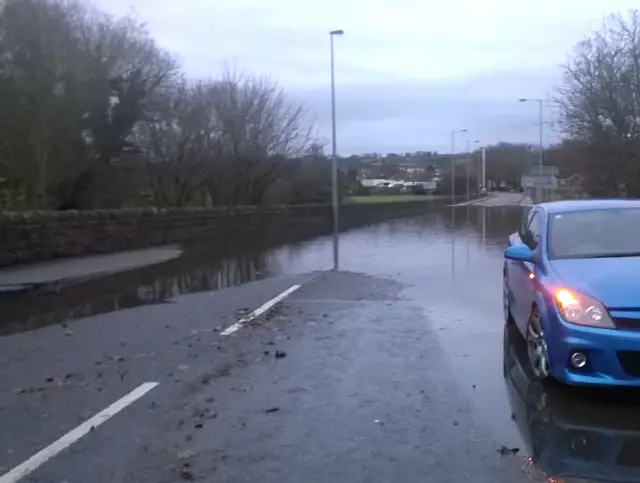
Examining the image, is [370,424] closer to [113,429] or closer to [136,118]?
[113,429]

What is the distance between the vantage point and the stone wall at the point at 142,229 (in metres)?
20.9

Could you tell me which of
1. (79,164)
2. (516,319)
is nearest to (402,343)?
(516,319)

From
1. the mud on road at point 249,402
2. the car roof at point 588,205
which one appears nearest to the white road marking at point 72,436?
the mud on road at point 249,402

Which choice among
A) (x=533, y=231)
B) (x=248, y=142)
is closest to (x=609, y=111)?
(x=248, y=142)

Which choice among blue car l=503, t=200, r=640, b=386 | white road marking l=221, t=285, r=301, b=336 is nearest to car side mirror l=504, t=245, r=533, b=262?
blue car l=503, t=200, r=640, b=386

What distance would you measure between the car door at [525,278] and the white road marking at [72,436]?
10.7ft

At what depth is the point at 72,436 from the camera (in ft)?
19.1

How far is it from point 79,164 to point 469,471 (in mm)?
29053

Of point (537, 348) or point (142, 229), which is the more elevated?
point (537, 348)

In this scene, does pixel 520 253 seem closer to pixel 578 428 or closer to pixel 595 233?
pixel 595 233

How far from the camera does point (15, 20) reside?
91.9 feet

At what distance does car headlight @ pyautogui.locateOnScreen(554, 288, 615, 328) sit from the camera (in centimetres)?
625

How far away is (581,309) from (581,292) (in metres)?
0.15

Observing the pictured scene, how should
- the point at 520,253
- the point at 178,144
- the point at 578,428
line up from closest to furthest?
the point at 578,428
the point at 520,253
the point at 178,144
